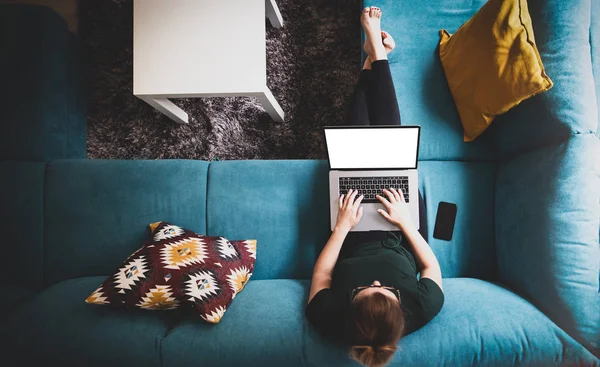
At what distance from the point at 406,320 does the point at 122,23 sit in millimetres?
2144

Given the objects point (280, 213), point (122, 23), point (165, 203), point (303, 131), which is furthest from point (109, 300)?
point (122, 23)

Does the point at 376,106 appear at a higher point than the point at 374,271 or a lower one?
higher

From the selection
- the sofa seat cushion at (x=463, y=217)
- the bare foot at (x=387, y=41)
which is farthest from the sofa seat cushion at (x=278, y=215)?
the bare foot at (x=387, y=41)

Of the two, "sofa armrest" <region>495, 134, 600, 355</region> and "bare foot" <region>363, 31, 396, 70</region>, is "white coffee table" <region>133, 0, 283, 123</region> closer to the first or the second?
"bare foot" <region>363, 31, 396, 70</region>

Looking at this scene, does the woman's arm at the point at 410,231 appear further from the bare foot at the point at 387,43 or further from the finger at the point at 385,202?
the bare foot at the point at 387,43

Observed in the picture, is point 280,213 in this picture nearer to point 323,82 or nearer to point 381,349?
point 381,349

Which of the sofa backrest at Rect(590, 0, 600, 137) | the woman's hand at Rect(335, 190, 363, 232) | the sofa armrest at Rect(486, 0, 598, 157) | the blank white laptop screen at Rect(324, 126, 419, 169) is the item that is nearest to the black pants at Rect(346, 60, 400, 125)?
the blank white laptop screen at Rect(324, 126, 419, 169)

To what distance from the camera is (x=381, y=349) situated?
1.10 meters

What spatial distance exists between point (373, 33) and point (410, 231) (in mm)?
895

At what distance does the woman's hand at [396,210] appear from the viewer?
1.44m

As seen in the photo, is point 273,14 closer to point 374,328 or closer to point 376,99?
point 376,99

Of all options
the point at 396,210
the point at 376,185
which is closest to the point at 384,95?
the point at 376,185

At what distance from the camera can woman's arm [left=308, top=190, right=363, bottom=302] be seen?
139cm

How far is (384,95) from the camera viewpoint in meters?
1.56
